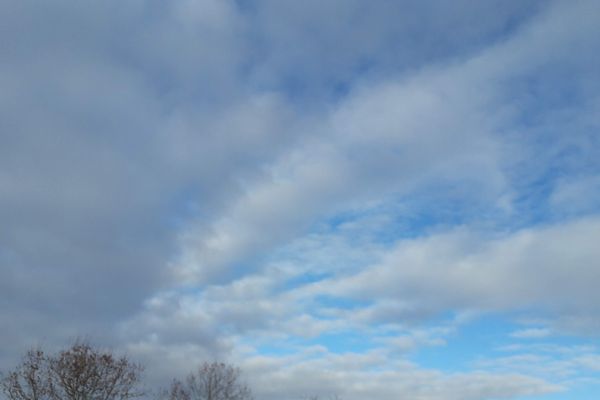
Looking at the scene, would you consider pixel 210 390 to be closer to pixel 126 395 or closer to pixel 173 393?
pixel 173 393

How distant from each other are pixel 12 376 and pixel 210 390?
32.1 metres

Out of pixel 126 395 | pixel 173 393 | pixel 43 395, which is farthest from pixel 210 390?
pixel 43 395

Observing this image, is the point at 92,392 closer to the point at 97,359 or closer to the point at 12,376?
the point at 97,359

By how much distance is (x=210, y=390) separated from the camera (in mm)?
82125

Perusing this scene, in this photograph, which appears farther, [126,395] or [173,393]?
[173,393]

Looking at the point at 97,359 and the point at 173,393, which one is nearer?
the point at 97,359

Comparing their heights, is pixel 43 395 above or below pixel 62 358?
below

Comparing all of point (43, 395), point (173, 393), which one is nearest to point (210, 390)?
point (173, 393)

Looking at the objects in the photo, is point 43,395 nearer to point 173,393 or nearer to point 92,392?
point 92,392

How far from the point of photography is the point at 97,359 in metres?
57.9

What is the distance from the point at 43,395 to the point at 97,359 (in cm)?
570

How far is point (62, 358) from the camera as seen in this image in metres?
57.1

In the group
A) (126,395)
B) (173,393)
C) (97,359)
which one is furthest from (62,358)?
(173,393)

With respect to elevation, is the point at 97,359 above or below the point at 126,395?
above
